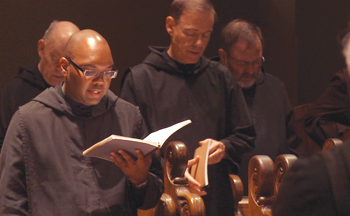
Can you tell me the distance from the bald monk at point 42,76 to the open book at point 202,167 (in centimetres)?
129

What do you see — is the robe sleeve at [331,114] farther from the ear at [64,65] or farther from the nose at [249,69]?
the ear at [64,65]

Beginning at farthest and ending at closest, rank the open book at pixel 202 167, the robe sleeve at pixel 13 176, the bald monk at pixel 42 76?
the bald monk at pixel 42 76
the open book at pixel 202 167
the robe sleeve at pixel 13 176

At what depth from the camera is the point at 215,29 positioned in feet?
17.2

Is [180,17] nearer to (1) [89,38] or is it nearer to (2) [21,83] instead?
(1) [89,38]

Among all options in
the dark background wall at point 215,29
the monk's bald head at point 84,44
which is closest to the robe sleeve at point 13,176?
the monk's bald head at point 84,44

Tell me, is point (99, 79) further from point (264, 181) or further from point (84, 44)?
point (264, 181)

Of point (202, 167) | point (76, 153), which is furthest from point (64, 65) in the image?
point (202, 167)

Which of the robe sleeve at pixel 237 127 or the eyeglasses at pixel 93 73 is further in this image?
the robe sleeve at pixel 237 127

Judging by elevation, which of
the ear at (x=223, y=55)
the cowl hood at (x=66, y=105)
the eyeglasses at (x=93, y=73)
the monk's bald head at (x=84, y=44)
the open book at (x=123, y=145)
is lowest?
the ear at (x=223, y=55)

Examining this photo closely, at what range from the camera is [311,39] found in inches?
214

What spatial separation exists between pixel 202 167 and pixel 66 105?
2.73ft

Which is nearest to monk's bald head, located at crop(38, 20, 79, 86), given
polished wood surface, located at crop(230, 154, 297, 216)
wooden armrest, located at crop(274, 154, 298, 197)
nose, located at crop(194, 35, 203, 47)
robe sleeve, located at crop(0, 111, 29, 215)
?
nose, located at crop(194, 35, 203, 47)

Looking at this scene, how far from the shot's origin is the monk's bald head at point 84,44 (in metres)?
2.60

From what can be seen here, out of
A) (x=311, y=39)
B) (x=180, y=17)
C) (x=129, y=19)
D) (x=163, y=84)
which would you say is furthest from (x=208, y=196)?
(x=311, y=39)
